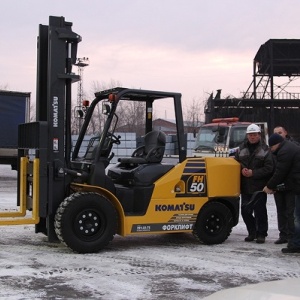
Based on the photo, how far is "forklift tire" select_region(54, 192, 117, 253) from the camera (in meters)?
6.82

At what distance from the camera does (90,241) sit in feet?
22.9

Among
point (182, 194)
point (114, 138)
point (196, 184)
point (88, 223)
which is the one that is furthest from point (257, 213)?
point (88, 223)

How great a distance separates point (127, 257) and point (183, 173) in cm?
155

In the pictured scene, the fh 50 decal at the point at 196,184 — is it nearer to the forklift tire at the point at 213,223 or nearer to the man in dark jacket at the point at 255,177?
the forklift tire at the point at 213,223

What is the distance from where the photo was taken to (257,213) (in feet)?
26.7

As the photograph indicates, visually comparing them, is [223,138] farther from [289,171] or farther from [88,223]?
[88,223]

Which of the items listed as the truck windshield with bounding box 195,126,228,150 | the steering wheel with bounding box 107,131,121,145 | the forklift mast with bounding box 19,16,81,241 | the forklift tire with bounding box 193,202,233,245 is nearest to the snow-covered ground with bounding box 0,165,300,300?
the forklift tire with bounding box 193,202,233,245

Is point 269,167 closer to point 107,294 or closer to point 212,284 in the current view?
point 212,284

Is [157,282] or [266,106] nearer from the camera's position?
[157,282]

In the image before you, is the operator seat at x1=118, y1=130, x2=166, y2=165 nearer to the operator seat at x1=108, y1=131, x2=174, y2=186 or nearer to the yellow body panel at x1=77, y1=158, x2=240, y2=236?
the operator seat at x1=108, y1=131, x2=174, y2=186

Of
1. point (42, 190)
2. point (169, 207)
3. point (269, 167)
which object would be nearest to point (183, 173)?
point (169, 207)

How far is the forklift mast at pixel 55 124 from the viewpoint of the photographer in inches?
276

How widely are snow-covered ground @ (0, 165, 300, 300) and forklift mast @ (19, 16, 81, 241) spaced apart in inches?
30.7

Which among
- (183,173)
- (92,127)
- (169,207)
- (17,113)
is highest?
(17,113)
